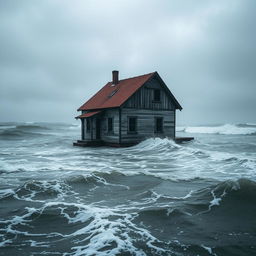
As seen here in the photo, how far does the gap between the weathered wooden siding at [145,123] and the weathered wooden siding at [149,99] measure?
15.9 inches

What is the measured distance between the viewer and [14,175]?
11.2 meters

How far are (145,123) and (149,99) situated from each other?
2.35m

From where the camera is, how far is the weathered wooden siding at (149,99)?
22.8 meters

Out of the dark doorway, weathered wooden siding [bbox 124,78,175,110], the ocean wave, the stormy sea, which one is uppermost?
weathered wooden siding [bbox 124,78,175,110]

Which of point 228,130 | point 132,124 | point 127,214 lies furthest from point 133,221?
point 228,130

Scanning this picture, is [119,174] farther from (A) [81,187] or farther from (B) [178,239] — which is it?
(B) [178,239]

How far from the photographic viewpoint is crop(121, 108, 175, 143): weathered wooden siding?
2248 centimetres

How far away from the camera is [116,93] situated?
2531 centimetres

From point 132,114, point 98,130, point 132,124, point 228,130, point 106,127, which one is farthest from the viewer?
point 228,130

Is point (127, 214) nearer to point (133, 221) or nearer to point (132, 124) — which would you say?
point (133, 221)

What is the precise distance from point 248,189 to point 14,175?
9.67m

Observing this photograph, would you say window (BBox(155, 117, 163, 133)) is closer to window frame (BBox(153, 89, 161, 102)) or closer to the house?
the house

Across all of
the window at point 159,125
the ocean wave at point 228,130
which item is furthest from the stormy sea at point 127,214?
the ocean wave at point 228,130

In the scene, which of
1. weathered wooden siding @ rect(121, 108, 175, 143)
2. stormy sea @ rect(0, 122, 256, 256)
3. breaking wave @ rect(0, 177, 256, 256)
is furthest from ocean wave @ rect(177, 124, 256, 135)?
breaking wave @ rect(0, 177, 256, 256)
